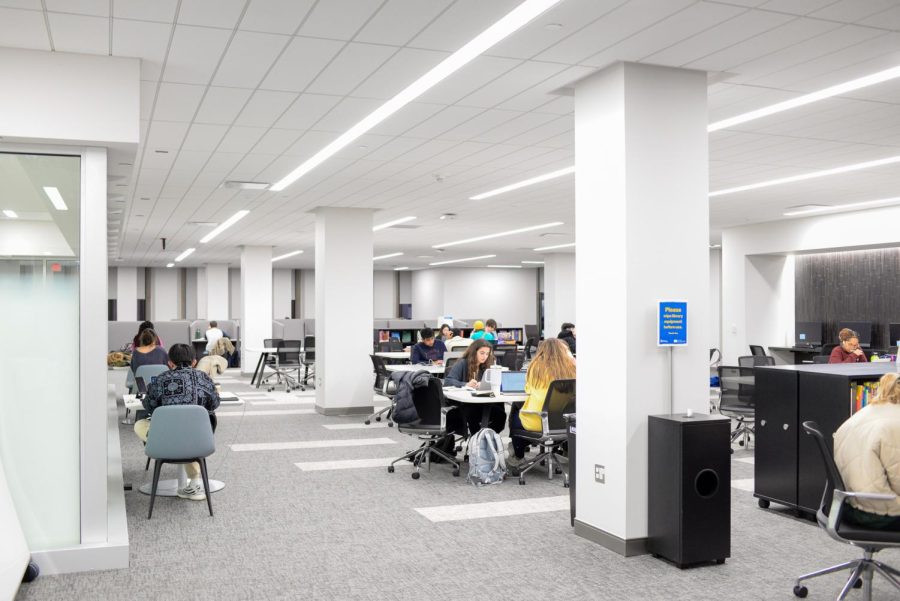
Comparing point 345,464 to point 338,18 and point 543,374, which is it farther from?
point 338,18

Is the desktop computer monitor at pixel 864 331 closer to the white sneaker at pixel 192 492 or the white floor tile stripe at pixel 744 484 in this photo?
the white floor tile stripe at pixel 744 484

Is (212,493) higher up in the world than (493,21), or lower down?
lower down

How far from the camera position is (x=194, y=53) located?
480cm

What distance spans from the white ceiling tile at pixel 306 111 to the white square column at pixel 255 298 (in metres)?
11.9

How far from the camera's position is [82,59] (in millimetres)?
4836

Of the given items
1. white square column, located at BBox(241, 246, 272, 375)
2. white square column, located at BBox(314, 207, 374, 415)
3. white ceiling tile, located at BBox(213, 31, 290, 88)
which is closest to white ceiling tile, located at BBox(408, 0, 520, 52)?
white ceiling tile, located at BBox(213, 31, 290, 88)

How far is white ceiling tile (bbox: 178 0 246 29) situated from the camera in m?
4.01

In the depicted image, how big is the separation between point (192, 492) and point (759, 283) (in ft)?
38.4

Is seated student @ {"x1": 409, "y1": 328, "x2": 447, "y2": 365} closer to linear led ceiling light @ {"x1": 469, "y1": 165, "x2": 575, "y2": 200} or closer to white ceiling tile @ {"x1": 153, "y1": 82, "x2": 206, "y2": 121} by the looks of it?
linear led ceiling light @ {"x1": 469, "y1": 165, "x2": 575, "y2": 200}

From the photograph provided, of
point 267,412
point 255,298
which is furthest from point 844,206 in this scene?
point 255,298

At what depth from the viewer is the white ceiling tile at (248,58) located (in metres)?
4.57

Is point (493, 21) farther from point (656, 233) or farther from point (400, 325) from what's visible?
point (400, 325)

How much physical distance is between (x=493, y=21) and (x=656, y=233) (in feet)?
5.66

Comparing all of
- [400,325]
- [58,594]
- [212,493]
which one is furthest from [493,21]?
[400,325]
